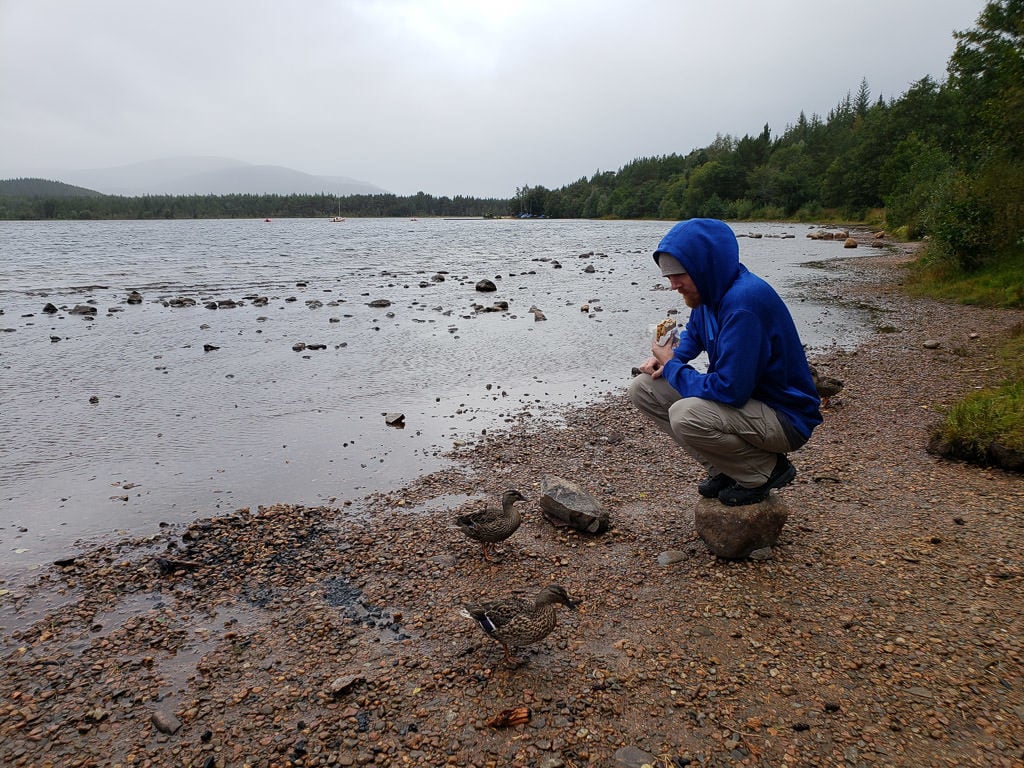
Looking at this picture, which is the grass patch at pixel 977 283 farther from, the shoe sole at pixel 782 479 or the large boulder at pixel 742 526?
the large boulder at pixel 742 526

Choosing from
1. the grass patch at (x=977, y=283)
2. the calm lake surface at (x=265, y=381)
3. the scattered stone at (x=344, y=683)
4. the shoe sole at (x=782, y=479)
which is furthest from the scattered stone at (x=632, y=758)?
the grass patch at (x=977, y=283)

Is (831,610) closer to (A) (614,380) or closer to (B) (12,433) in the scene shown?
(A) (614,380)

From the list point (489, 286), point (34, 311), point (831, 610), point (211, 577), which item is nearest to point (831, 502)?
point (831, 610)

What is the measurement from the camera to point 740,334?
4.71 meters

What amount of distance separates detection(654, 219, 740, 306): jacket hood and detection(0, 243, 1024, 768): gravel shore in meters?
2.48

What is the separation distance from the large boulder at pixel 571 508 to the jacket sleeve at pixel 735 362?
178 centimetres

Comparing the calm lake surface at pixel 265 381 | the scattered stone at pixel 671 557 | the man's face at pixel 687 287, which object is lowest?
the calm lake surface at pixel 265 381

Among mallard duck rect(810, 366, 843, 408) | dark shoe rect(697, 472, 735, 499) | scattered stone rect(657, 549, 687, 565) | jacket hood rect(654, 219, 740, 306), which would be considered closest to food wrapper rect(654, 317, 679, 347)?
jacket hood rect(654, 219, 740, 306)

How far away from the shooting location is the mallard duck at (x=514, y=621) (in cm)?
430

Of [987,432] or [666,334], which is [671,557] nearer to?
[666,334]

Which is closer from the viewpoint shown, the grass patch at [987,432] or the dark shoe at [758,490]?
the dark shoe at [758,490]

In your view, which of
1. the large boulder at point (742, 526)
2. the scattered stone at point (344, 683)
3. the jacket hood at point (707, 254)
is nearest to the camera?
the scattered stone at point (344, 683)

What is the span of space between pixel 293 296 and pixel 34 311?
909cm

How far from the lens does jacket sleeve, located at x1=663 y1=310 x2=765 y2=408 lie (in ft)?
15.4
